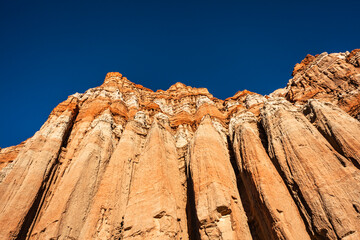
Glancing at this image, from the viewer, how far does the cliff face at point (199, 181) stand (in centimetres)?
773

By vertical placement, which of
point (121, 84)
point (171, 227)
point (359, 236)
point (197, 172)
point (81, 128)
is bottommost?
point (359, 236)

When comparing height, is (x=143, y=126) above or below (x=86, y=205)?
above

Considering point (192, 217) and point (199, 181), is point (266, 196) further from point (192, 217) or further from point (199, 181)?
point (192, 217)

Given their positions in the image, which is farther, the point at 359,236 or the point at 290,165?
the point at 290,165

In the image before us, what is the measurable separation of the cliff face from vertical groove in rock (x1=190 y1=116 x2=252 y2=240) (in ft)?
0.15

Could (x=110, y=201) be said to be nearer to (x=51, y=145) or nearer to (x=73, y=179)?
(x=73, y=179)

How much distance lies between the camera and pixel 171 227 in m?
8.28

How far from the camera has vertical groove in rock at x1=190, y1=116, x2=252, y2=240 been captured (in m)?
7.93

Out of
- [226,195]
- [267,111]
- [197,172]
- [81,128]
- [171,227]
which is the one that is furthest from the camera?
[81,128]

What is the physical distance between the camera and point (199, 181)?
9.84 meters

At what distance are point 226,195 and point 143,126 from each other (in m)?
9.55

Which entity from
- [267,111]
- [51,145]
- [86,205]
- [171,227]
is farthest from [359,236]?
[51,145]

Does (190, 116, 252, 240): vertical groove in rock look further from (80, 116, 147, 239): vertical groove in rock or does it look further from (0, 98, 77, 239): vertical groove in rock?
(0, 98, 77, 239): vertical groove in rock

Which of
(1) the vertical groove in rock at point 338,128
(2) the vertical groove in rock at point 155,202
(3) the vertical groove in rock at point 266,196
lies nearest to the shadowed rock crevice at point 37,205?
(2) the vertical groove in rock at point 155,202
